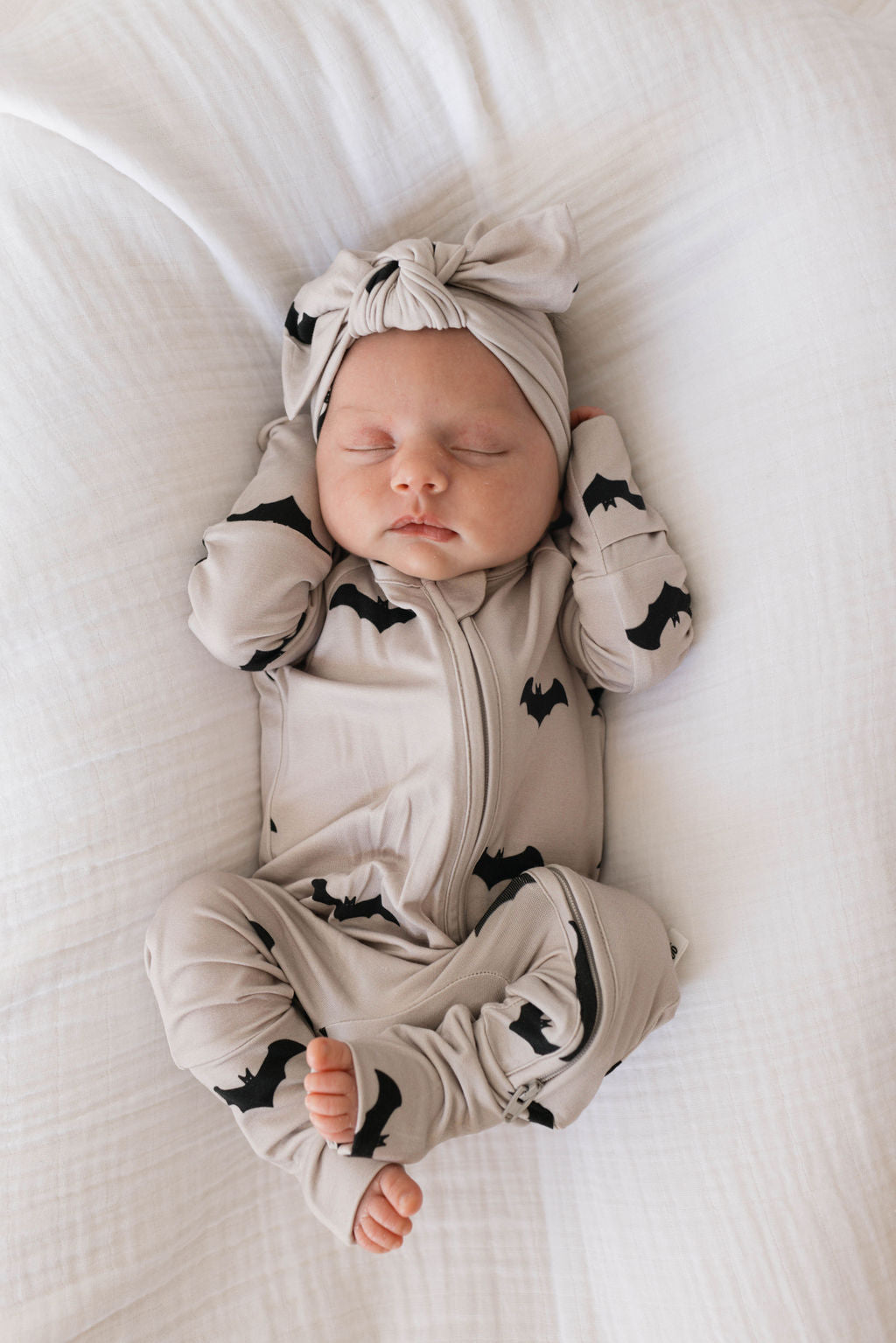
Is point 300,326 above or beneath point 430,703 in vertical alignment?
above

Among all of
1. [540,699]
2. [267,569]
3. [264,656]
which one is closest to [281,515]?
[267,569]

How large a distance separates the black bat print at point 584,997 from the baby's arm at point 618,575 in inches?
14.4

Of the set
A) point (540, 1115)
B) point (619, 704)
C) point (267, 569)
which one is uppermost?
point (267, 569)

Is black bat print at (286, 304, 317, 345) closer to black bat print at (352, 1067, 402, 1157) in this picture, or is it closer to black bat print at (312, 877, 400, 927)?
black bat print at (312, 877, 400, 927)

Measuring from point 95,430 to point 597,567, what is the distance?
2.14 ft

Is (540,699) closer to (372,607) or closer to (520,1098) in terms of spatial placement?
(372,607)

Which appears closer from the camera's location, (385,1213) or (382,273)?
(385,1213)

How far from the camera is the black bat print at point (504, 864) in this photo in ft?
4.18

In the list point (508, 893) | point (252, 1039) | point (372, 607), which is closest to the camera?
point (252, 1039)

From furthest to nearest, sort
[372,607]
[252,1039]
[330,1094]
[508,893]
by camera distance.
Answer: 1. [372,607]
2. [508,893]
3. [252,1039]
4. [330,1094]

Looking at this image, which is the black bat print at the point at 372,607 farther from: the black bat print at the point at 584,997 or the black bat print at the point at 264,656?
the black bat print at the point at 584,997

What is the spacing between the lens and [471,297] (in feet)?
4.18

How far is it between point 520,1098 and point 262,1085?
11.5 inches

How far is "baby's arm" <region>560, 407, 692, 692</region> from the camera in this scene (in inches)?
49.3
